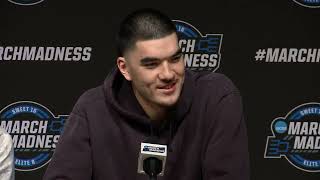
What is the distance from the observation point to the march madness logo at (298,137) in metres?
2.67

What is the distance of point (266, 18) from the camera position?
2627 millimetres

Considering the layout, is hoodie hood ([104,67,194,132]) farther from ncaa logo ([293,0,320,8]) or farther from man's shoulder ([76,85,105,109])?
ncaa logo ([293,0,320,8])

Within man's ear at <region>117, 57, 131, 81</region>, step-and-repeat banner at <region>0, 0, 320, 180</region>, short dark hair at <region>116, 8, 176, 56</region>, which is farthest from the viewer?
step-and-repeat banner at <region>0, 0, 320, 180</region>

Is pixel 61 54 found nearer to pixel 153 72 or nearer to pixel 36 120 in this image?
pixel 36 120

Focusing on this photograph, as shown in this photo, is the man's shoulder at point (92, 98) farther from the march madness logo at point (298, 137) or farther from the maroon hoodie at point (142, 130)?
the march madness logo at point (298, 137)

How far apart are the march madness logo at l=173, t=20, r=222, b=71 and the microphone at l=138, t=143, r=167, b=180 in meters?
1.27

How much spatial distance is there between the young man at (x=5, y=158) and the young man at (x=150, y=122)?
1.01 ft

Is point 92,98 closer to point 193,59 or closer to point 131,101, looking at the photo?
point 131,101

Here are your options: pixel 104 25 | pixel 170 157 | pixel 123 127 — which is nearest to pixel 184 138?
pixel 170 157

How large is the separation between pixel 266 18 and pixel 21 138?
1.23 m

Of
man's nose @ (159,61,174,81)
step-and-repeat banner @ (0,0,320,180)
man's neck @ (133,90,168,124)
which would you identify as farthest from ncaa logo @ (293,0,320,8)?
man's nose @ (159,61,174,81)

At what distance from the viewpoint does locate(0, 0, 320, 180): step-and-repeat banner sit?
2607 mm

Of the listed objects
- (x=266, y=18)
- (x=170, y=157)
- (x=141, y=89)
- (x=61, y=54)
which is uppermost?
(x=266, y=18)

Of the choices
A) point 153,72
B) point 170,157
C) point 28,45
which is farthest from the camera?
point 28,45
